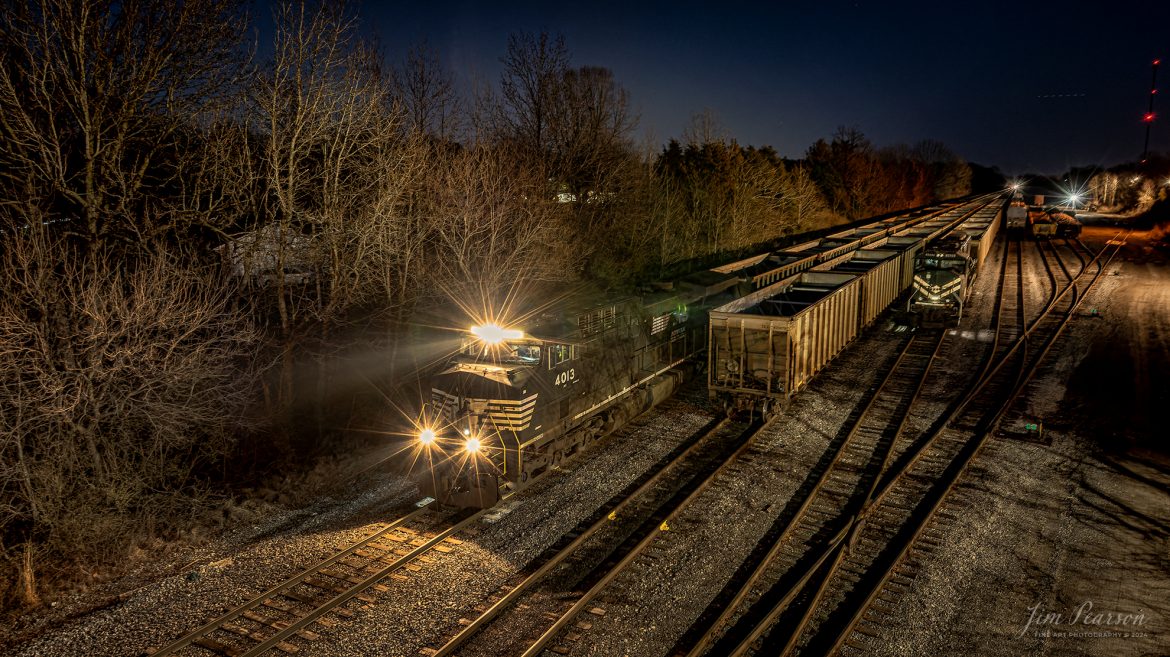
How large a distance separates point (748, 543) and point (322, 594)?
659 cm

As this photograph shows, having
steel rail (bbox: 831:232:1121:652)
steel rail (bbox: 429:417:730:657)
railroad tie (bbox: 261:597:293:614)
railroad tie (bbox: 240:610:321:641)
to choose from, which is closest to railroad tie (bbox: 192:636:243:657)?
railroad tie (bbox: 240:610:321:641)

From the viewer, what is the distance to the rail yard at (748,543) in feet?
27.5

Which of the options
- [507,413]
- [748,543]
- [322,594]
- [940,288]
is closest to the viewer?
[322,594]

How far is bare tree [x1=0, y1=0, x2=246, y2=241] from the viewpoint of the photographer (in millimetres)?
11671

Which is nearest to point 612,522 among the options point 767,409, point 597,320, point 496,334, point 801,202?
point 496,334

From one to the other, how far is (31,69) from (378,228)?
753cm

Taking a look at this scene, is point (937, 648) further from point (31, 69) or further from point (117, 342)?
point (31, 69)

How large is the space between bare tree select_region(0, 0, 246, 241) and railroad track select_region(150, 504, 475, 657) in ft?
26.0

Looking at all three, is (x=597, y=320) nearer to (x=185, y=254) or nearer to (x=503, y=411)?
Answer: (x=503, y=411)

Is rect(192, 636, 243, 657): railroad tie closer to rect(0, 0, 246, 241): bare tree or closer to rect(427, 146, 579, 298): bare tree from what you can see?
rect(0, 0, 246, 241): bare tree

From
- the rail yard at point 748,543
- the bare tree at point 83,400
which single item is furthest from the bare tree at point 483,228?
the bare tree at point 83,400

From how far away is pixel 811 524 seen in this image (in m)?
11.1

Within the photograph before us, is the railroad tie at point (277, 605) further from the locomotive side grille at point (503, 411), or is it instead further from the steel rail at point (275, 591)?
the locomotive side grille at point (503, 411)

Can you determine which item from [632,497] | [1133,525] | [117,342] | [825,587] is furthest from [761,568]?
[117,342]
